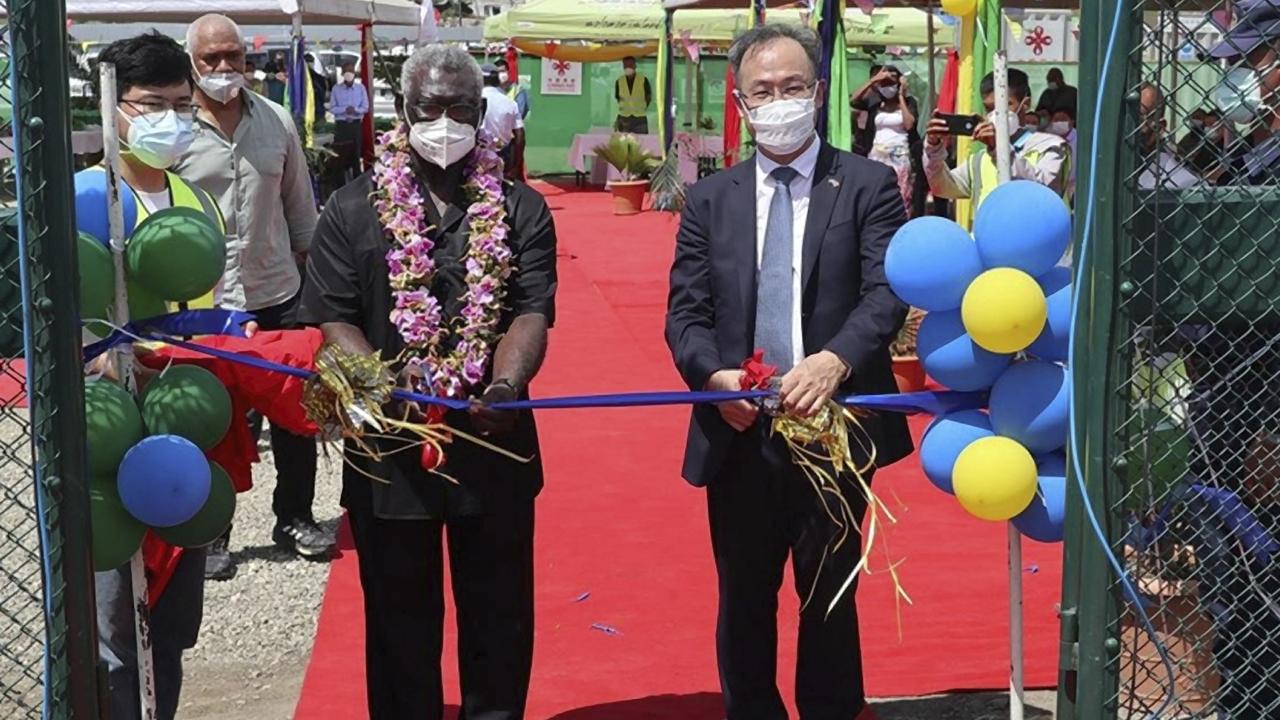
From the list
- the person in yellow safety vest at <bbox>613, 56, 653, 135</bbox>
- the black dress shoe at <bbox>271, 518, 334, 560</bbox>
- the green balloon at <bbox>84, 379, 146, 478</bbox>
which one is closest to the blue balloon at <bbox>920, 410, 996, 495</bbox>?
the green balloon at <bbox>84, 379, 146, 478</bbox>

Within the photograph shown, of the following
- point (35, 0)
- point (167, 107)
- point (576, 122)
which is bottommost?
point (576, 122)

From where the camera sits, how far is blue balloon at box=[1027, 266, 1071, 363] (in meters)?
3.70

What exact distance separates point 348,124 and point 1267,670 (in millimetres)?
18251

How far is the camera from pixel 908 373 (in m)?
9.30

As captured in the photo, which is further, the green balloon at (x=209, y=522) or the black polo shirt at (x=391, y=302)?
the black polo shirt at (x=391, y=302)

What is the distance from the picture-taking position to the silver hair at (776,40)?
4316mm

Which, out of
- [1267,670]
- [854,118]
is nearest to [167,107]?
[1267,670]

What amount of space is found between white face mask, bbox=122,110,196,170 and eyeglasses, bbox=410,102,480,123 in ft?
2.40

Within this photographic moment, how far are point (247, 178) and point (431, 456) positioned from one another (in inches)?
93.3

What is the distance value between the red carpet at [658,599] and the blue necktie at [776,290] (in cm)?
68

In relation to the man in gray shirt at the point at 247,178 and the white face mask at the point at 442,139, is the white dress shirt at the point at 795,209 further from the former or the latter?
the man in gray shirt at the point at 247,178

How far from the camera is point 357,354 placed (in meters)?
4.05

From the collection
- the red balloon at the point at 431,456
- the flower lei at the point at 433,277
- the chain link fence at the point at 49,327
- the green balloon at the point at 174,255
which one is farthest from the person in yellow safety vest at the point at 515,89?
the chain link fence at the point at 49,327

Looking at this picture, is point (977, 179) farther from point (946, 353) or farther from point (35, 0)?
point (35, 0)
